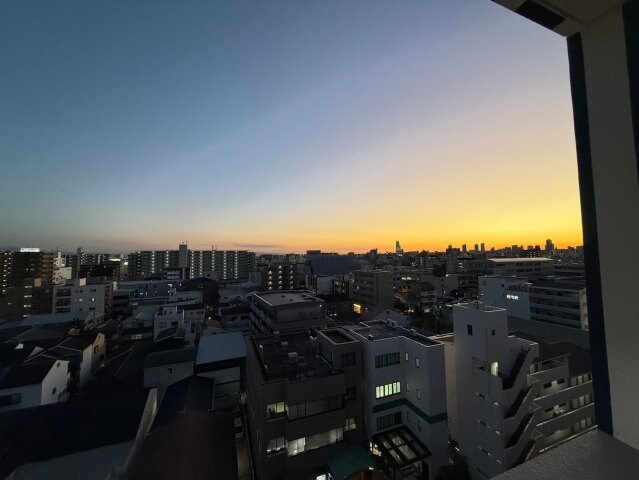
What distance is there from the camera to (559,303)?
2717 cm

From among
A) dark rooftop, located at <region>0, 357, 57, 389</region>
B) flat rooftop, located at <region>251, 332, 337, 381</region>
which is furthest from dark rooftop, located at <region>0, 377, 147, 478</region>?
flat rooftop, located at <region>251, 332, 337, 381</region>

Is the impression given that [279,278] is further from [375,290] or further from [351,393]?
[351,393]

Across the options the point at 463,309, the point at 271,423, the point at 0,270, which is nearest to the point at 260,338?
the point at 271,423

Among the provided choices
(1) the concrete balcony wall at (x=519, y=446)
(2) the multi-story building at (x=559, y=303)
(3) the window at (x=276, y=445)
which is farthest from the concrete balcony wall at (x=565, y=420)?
(2) the multi-story building at (x=559, y=303)

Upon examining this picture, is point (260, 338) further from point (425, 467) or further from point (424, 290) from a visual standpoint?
point (424, 290)

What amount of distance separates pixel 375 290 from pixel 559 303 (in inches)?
769

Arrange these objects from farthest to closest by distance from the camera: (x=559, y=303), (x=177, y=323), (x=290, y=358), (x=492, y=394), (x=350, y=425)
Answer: (x=177, y=323) → (x=559, y=303) → (x=290, y=358) → (x=350, y=425) → (x=492, y=394)

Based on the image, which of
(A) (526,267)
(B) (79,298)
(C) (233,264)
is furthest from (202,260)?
(A) (526,267)

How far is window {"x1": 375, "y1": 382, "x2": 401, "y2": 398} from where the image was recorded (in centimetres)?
1297

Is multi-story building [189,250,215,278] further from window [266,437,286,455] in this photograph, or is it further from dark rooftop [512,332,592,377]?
dark rooftop [512,332,592,377]

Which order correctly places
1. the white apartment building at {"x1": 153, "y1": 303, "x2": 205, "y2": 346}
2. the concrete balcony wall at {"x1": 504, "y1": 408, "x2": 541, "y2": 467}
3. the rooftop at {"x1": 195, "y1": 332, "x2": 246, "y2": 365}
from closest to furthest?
the concrete balcony wall at {"x1": 504, "y1": 408, "x2": 541, "y2": 467} → the rooftop at {"x1": 195, "y1": 332, "x2": 246, "y2": 365} → the white apartment building at {"x1": 153, "y1": 303, "x2": 205, "y2": 346}

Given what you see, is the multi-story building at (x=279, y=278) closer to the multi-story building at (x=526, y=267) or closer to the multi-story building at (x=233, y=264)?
the multi-story building at (x=233, y=264)

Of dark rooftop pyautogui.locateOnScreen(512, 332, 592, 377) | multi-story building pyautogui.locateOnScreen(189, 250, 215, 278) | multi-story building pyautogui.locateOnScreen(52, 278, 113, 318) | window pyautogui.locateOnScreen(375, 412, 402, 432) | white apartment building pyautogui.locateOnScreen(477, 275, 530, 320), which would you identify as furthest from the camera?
multi-story building pyautogui.locateOnScreen(189, 250, 215, 278)

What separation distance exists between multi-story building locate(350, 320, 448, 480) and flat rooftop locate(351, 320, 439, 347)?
6 cm
